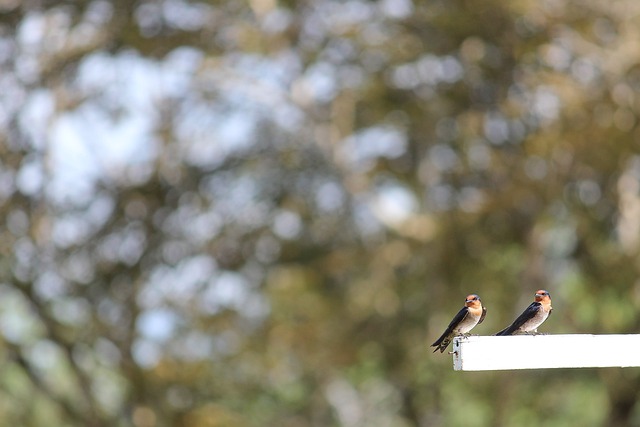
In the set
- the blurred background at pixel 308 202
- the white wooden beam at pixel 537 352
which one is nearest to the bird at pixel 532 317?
the white wooden beam at pixel 537 352

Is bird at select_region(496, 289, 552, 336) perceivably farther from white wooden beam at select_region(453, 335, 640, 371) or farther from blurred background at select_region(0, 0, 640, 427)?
blurred background at select_region(0, 0, 640, 427)

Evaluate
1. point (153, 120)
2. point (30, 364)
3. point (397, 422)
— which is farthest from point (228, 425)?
point (397, 422)

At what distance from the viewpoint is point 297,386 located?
17875 millimetres

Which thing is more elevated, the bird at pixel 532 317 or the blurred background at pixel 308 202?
the bird at pixel 532 317

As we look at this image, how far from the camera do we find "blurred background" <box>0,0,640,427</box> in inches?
576

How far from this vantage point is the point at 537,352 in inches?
132

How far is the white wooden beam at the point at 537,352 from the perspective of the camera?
322 centimetres

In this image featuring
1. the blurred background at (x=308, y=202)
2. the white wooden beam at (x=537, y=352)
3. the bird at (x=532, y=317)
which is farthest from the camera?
the blurred background at (x=308, y=202)

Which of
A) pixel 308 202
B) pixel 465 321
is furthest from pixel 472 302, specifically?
pixel 308 202

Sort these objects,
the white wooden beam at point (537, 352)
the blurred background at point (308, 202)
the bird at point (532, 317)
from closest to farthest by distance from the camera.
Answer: the white wooden beam at point (537, 352), the bird at point (532, 317), the blurred background at point (308, 202)

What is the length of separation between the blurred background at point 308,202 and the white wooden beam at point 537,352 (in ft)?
35.0

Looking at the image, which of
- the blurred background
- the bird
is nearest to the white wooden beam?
the bird

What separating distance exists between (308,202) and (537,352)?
546 inches

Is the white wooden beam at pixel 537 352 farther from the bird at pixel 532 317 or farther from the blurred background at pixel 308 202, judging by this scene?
the blurred background at pixel 308 202
